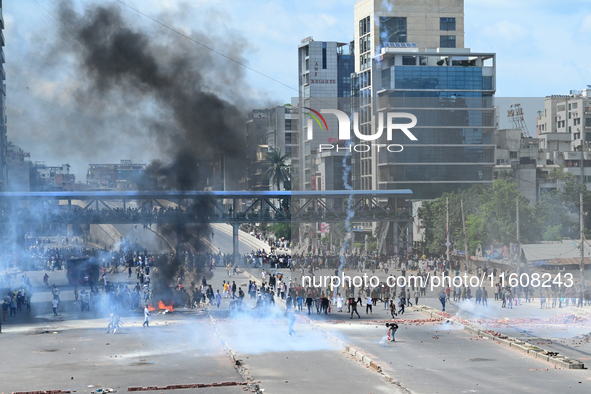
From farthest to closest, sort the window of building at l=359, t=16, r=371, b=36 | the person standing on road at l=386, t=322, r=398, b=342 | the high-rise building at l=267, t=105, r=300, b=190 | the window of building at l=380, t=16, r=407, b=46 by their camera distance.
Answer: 1. the high-rise building at l=267, t=105, r=300, b=190
2. the window of building at l=359, t=16, r=371, b=36
3. the window of building at l=380, t=16, r=407, b=46
4. the person standing on road at l=386, t=322, r=398, b=342

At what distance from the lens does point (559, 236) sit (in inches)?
2936

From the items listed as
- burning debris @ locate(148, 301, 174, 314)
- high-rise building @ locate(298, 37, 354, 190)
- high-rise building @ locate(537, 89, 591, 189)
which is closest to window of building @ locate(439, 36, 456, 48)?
high-rise building @ locate(537, 89, 591, 189)

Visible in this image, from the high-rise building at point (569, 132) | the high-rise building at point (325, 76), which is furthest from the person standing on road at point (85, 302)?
the high-rise building at point (325, 76)

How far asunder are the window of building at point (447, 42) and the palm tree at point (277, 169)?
119 ft

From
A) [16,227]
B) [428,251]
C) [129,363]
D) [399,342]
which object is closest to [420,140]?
[428,251]

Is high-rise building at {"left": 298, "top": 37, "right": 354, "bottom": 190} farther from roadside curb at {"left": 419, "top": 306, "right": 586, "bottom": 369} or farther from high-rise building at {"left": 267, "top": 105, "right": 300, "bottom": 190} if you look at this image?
roadside curb at {"left": 419, "top": 306, "right": 586, "bottom": 369}

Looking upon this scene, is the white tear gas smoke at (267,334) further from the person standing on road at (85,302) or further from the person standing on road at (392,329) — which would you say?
the person standing on road at (85,302)

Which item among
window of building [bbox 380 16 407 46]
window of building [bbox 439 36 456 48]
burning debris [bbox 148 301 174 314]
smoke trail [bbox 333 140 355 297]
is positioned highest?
window of building [bbox 380 16 407 46]

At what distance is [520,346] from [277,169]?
106m

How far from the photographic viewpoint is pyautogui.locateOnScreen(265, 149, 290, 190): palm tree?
13650 cm

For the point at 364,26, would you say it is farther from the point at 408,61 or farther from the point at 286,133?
the point at 286,133

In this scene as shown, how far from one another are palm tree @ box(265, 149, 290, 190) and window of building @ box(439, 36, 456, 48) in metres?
36.3

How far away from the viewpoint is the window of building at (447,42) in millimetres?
112250

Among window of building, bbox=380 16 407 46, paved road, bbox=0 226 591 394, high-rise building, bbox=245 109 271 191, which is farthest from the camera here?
high-rise building, bbox=245 109 271 191
